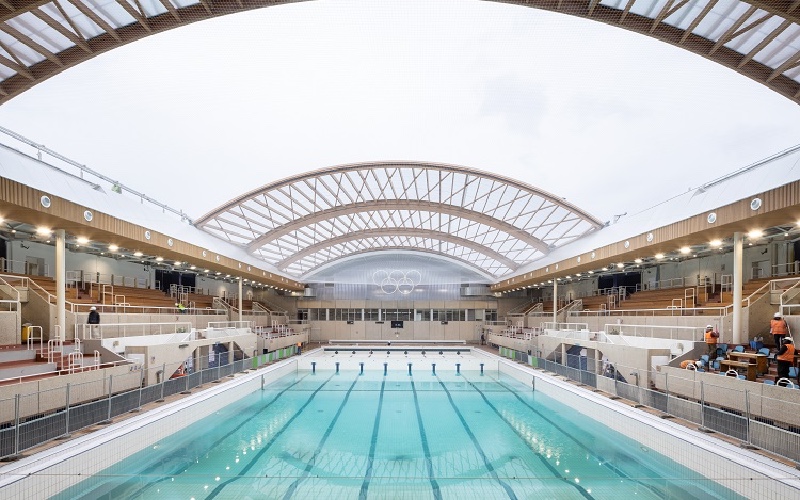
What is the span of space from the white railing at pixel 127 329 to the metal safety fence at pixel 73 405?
2452mm

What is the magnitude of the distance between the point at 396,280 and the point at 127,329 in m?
31.1

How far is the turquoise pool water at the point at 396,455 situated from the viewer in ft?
25.0

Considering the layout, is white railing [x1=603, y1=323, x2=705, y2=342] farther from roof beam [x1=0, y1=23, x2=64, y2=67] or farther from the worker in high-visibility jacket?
roof beam [x1=0, y1=23, x2=64, y2=67]

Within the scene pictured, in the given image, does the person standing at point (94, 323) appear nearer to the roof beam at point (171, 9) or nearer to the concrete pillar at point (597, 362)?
the roof beam at point (171, 9)

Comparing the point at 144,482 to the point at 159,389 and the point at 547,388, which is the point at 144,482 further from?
the point at 547,388

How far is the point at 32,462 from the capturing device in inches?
316

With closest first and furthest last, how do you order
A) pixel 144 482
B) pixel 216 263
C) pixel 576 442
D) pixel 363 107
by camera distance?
pixel 144 482 → pixel 576 442 → pixel 363 107 → pixel 216 263

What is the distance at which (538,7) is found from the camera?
9914 mm

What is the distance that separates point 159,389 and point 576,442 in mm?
11543

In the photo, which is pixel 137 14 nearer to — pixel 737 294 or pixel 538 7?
pixel 538 7

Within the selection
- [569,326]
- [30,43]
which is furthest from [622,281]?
[30,43]

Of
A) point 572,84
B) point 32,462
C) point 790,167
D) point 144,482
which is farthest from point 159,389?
point 790,167

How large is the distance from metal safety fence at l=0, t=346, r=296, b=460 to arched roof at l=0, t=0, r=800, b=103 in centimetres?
664

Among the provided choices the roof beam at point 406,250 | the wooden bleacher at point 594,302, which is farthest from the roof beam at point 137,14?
the roof beam at point 406,250
